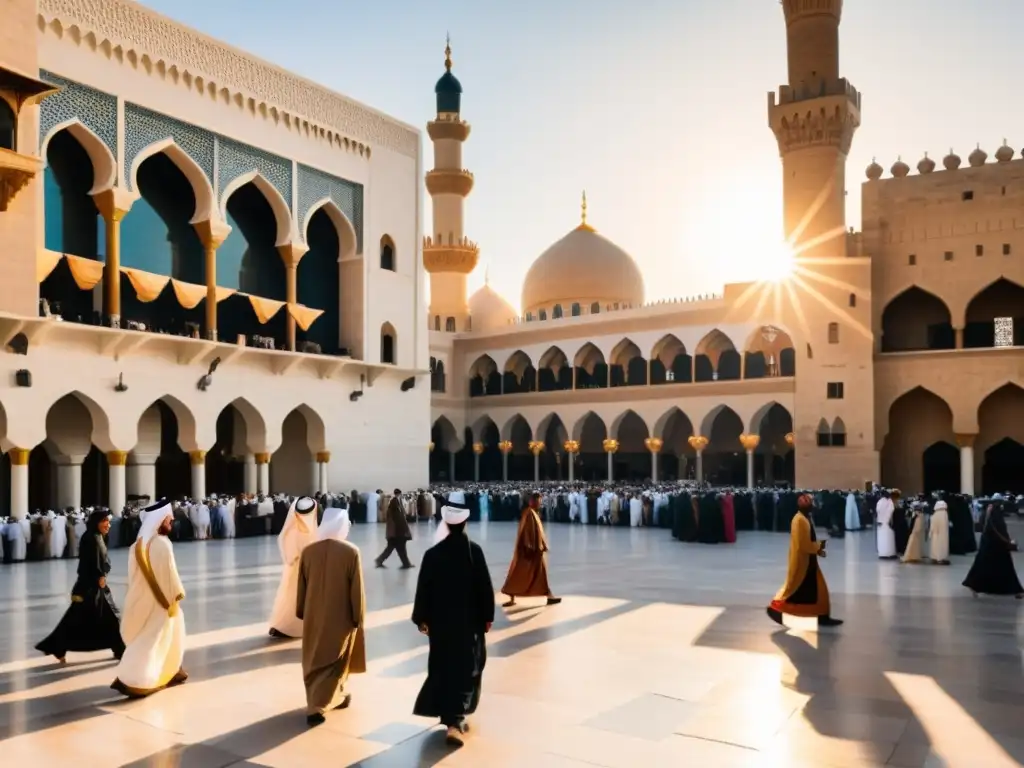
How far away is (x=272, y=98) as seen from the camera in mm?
20797

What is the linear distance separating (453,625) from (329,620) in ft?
2.52

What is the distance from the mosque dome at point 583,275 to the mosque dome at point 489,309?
3.10m

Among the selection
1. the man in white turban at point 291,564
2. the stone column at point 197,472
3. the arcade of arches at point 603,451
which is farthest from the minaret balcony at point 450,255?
the man in white turban at point 291,564

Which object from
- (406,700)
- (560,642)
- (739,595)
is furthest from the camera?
(739,595)

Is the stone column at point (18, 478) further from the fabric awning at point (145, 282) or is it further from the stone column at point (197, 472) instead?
the fabric awning at point (145, 282)

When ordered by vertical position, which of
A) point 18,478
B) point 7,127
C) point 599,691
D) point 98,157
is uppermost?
point 98,157

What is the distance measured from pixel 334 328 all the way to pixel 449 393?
1131 centimetres

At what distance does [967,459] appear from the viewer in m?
25.2

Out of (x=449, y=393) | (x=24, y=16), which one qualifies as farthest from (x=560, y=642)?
(x=449, y=393)

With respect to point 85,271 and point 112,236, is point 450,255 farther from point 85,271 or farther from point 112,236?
point 85,271

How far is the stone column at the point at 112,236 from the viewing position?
1723cm

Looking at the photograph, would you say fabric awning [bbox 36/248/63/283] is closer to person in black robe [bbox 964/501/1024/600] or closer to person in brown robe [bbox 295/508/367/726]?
person in brown robe [bbox 295/508/367/726]

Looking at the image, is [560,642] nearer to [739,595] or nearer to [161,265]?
[739,595]

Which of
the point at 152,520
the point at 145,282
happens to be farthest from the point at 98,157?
the point at 152,520
